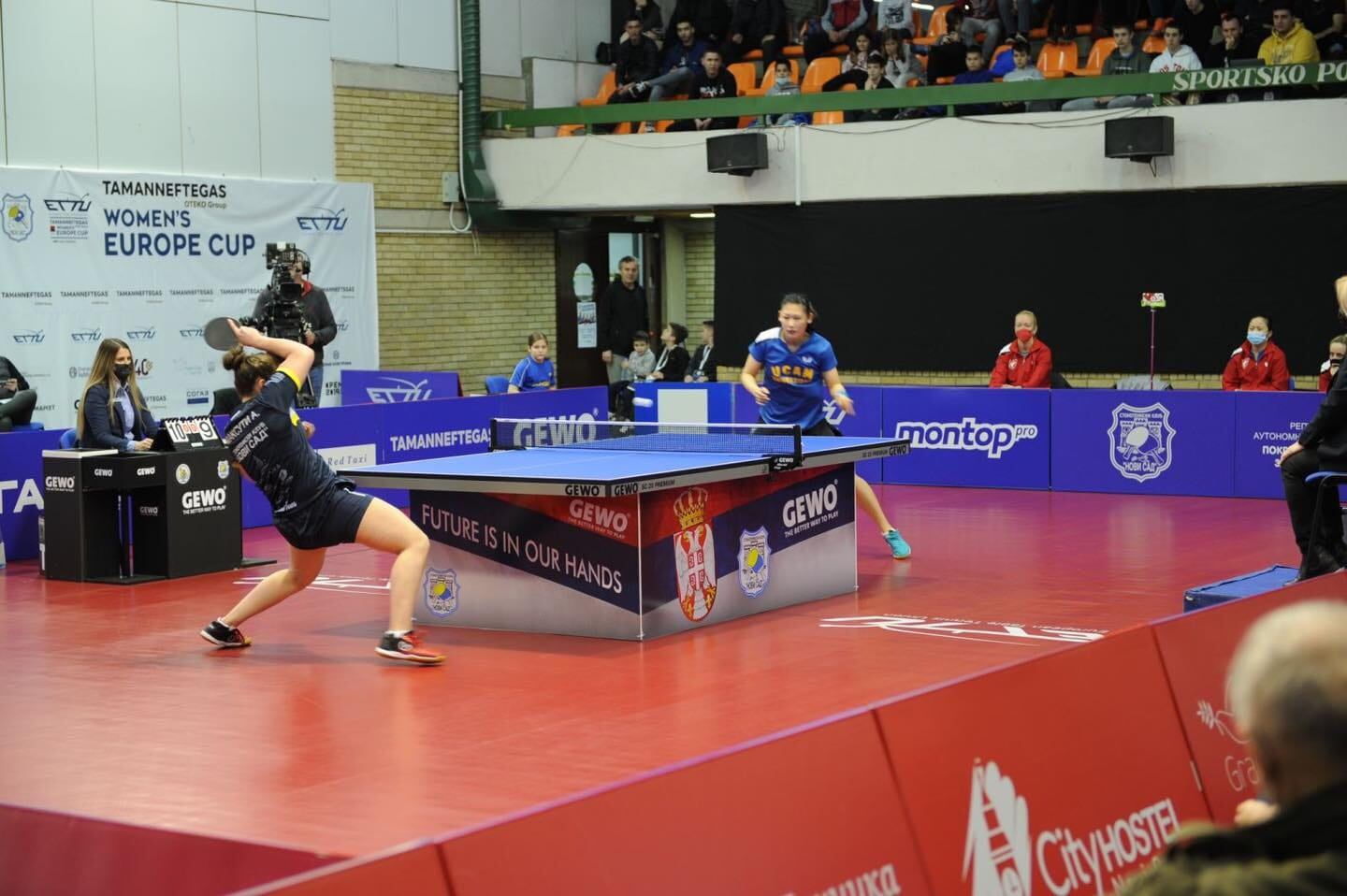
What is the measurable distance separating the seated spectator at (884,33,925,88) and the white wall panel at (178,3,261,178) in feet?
26.3

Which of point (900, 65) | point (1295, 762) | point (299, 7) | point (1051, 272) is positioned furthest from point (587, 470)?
point (299, 7)

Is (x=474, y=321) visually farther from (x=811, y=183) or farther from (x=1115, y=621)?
(x=1115, y=621)

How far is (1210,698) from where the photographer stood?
21.0 ft

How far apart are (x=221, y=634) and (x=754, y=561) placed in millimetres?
3314

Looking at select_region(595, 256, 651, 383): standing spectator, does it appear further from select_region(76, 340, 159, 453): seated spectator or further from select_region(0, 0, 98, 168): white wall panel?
select_region(76, 340, 159, 453): seated spectator

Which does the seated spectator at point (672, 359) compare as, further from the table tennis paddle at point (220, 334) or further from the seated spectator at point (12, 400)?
the table tennis paddle at point (220, 334)

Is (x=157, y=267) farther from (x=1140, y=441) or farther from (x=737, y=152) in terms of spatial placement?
(x=1140, y=441)

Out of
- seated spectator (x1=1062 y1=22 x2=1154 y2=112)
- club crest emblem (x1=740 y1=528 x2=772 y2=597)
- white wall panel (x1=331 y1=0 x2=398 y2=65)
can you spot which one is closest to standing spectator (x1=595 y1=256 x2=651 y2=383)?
white wall panel (x1=331 y1=0 x2=398 y2=65)

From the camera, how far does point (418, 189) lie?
2389cm

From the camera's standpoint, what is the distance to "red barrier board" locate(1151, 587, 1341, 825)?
6.18 m

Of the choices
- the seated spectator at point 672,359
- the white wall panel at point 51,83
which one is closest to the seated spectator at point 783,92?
the seated spectator at point 672,359

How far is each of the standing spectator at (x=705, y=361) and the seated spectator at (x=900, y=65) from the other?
3957 mm

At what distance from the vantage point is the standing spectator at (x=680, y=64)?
23.9 metres

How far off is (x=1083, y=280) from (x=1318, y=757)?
18.6 m
